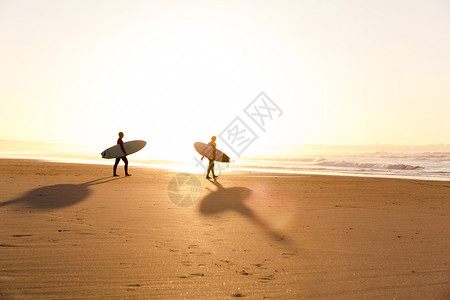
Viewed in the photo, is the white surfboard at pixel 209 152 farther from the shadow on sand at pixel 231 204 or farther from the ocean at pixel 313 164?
the shadow on sand at pixel 231 204

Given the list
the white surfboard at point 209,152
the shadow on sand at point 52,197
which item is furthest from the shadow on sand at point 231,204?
the white surfboard at point 209,152

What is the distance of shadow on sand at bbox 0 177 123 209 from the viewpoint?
27.3 ft

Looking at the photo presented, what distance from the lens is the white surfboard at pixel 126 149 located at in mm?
19852

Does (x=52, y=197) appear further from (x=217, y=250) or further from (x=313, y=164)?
(x=313, y=164)

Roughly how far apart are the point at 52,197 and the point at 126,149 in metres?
12.8

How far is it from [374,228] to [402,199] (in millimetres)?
5101

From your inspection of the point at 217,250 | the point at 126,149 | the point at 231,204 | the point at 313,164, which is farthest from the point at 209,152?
the point at 313,164

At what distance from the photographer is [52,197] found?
30.8ft

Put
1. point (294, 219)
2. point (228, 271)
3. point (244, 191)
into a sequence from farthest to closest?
point (244, 191)
point (294, 219)
point (228, 271)

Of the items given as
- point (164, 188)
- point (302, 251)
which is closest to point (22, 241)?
point (302, 251)

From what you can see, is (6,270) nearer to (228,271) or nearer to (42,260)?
(42,260)

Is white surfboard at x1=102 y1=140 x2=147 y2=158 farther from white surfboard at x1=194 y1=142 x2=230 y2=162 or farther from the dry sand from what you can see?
the dry sand

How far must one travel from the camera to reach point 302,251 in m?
5.20

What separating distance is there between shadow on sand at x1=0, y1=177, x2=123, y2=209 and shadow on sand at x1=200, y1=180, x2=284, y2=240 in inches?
130
